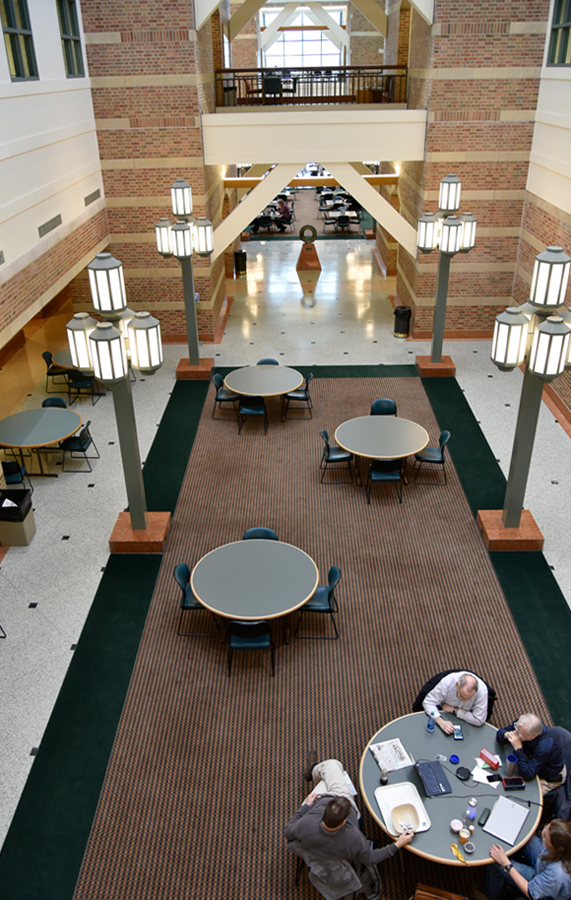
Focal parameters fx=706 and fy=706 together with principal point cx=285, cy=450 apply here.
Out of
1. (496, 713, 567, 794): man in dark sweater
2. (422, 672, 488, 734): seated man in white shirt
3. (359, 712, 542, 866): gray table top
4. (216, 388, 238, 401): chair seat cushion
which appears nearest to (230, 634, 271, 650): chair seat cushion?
(359, 712, 542, 866): gray table top

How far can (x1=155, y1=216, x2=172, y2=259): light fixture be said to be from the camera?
10375mm

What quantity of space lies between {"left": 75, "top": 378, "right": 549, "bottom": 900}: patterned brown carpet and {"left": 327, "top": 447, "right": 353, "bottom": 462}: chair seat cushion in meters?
0.37

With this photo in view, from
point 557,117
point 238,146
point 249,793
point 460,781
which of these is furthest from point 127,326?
point 557,117

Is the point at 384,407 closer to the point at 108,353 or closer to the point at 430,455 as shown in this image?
the point at 430,455

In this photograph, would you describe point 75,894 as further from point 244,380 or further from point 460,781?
point 244,380

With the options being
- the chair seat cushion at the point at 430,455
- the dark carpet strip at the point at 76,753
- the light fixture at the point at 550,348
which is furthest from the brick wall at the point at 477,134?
the dark carpet strip at the point at 76,753

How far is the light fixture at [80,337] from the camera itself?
263 inches

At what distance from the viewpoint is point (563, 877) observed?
393 cm

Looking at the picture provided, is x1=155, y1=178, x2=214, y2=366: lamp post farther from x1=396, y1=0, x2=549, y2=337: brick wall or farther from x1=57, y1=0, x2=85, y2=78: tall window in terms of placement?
x1=396, y1=0, x2=549, y2=337: brick wall

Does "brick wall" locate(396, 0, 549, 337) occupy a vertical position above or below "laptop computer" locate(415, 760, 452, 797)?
above

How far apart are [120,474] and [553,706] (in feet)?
19.2

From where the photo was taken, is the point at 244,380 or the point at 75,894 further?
the point at 244,380

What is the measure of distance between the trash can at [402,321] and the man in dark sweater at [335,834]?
9.89 m

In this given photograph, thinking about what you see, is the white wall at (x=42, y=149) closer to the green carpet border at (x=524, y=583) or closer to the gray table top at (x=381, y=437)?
the gray table top at (x=381, y=437)
